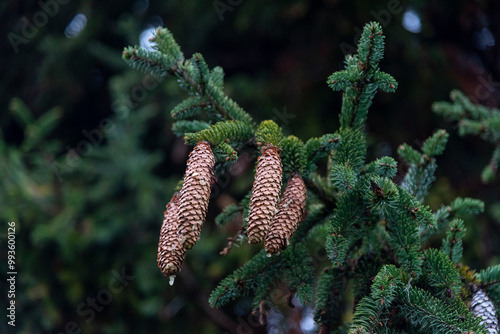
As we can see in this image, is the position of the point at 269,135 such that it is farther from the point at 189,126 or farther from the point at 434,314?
the point at 434,314

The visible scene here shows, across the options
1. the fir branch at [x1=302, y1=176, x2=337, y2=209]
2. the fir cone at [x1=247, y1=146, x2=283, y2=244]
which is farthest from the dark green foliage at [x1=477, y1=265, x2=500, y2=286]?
the fir cone at [x1=247, y1=146, x2=283, y2=244]

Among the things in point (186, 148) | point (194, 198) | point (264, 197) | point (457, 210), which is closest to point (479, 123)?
point (457, 210)

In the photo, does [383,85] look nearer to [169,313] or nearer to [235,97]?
[235,97]

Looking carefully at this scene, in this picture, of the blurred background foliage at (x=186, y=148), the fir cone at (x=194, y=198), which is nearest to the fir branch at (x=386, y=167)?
the fir cone at (x=194, y=198)

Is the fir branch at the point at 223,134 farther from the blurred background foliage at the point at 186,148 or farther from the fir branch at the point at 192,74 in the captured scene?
the blurred background foliage at the point at 186,148

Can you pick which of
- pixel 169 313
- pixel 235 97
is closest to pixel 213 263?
pixel 169 313

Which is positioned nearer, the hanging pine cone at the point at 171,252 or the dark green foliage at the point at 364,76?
the hanging pine cone at the point at 171,252
